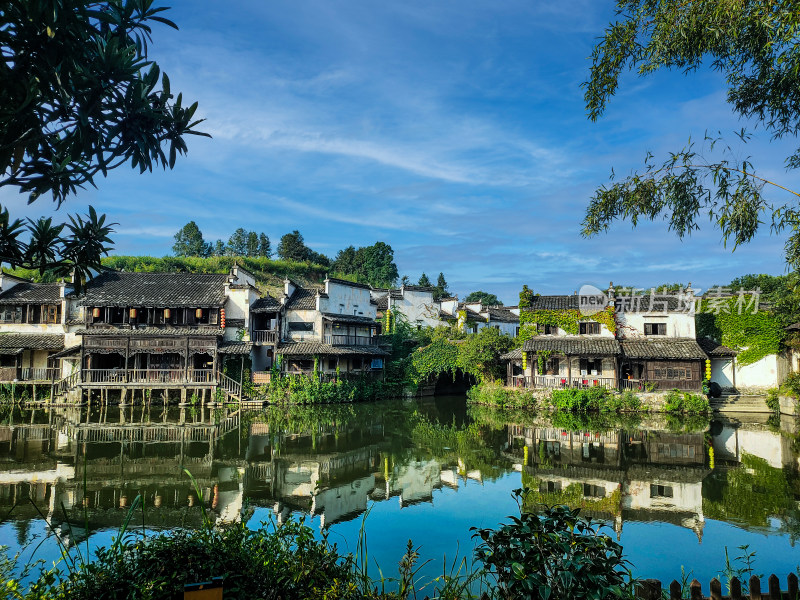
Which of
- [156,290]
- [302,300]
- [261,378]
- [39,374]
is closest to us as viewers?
[39,374]

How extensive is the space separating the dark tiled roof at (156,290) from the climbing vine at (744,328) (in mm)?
30560

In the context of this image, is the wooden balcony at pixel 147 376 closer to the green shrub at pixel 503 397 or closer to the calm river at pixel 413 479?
the calm river at pixel 413 479

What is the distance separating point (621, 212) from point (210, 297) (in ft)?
87.4

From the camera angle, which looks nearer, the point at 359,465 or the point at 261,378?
the point at 359,465

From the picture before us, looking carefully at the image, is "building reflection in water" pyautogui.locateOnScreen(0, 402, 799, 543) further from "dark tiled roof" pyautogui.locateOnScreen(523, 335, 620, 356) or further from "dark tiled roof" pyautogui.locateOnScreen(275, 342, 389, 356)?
"dark tiled roof" pyautogui.locateOnScreen(275, 342, 389, 356)

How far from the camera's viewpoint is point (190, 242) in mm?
64688

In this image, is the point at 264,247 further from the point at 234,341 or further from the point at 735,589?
the point at 735,589

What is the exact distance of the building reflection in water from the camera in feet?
34.5

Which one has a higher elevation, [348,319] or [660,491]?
[348,319]

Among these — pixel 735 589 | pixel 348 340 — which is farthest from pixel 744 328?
pixel 735 589

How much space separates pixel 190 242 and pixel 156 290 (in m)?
36.7

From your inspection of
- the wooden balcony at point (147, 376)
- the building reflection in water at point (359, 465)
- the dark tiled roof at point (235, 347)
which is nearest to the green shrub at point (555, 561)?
the building reflection in water at point (359, 465)

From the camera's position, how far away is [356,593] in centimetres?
427

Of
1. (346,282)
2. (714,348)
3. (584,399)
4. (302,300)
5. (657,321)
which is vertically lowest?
(584,399)
